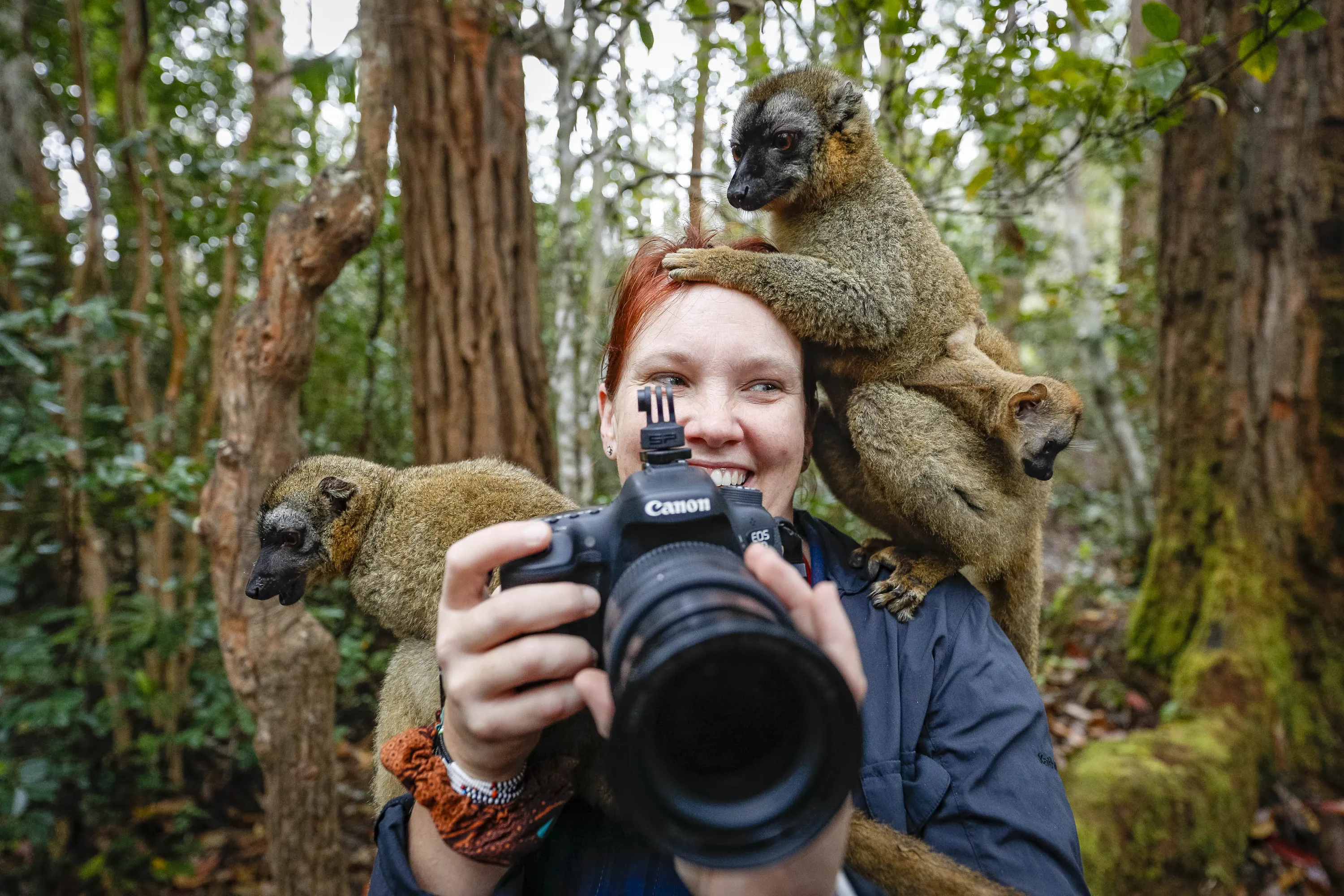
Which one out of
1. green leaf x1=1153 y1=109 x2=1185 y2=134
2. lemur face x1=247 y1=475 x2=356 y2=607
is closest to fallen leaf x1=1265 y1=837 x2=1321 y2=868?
green leaf x1=1153 y1=109 x2=1185 y2=134

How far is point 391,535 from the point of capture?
2387mm

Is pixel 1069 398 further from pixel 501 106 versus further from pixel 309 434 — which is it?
pixel 309 434

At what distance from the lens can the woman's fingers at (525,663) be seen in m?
1.13

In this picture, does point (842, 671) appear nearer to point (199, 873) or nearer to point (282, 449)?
point (282, 449)

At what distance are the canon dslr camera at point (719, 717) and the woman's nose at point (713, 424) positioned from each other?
60 centimetres

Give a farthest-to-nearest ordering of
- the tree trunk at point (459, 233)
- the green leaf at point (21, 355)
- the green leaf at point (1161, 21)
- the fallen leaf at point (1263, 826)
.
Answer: the fallen leaf at point (1263, 826) → the tree trunk at point (459, 233) → the green leaf at point (21, 355) → the green leaf at point (1161, 21)

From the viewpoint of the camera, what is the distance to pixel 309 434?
530 cm

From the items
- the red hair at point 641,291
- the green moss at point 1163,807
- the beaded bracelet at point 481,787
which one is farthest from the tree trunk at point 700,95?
the green moss at point 1163,807

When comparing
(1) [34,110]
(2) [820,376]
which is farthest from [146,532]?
(2) [820,376]

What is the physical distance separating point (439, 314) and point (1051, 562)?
9.17 m

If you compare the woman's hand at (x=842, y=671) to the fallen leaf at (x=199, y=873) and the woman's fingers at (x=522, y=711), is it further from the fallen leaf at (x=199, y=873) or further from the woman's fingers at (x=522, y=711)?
the fallen leaf at (x=199, y=873)

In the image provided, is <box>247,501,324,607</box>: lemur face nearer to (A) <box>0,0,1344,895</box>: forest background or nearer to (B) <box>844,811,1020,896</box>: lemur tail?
(A) <box>0,0,1344,895</box>: forest background

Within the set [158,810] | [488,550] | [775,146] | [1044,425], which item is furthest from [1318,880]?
[158,810]

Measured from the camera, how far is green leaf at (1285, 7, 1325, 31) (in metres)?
2.31
